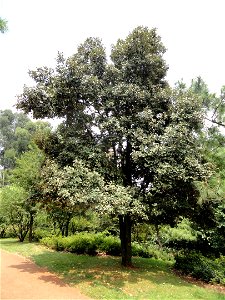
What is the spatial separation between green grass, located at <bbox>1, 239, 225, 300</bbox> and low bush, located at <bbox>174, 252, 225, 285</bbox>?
0.73 metres

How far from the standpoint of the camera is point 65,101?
12211 mm

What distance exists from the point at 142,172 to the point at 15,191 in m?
13.2

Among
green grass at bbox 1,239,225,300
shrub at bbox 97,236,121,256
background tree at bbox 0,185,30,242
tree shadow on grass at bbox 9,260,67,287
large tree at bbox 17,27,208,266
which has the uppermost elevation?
large tree at bbox 17,27,208,266

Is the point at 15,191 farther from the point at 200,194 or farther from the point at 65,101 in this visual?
the point at 200,194

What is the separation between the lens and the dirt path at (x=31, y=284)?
8.67m

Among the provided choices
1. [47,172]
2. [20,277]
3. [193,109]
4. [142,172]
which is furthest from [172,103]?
[20,277]

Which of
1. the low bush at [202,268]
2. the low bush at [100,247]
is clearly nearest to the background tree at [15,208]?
the low bush at [100,247]

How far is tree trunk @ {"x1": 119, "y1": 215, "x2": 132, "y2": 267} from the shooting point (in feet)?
42.4

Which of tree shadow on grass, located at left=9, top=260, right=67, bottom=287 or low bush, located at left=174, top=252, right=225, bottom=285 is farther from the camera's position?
low bush, located at left=174, top=252, right=225, bottom=285

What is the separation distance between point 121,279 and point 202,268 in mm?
3740

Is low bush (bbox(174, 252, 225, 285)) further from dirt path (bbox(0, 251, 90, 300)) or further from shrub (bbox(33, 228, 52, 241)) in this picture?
shrub (bbox(33, 228, 52, 241))

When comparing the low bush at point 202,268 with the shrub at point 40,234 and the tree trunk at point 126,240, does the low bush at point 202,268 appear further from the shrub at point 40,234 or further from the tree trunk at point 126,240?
the shrub at point 40,234

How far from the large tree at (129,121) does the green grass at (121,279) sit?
4.57ft

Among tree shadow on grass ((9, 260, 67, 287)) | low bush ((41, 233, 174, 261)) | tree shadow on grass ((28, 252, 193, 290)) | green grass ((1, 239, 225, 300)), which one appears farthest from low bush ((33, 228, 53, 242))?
tree shadow on grass ((9, 260, 67, 287))
